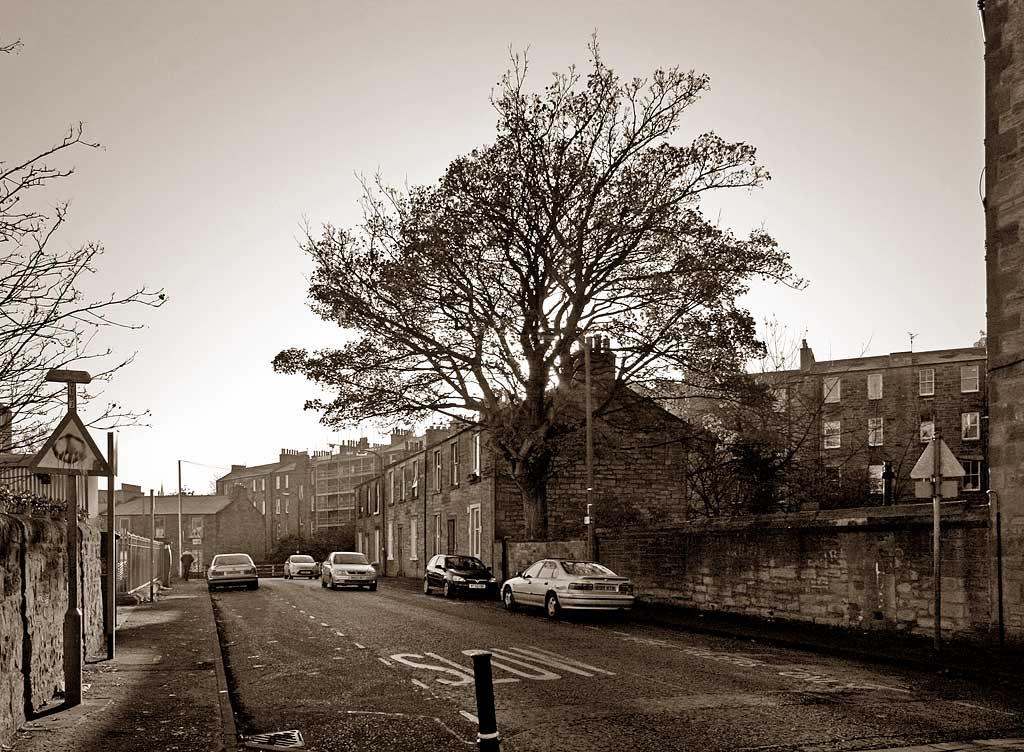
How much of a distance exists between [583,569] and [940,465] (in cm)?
1099

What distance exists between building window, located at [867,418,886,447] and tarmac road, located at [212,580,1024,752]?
4789cm

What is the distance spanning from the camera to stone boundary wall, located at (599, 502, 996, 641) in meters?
15.2

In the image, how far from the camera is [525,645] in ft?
54.5

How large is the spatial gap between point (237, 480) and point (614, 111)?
8921 cm

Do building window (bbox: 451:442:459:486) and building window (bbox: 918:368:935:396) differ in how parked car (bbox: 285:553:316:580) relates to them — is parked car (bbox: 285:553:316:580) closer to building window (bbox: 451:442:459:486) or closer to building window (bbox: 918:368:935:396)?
building window (bbox: 451:442:459:486)

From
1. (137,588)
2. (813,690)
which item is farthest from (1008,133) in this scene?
(137,588)

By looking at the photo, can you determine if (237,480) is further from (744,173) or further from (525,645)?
(525,645)

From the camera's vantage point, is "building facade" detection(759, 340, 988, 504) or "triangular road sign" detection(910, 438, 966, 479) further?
"building facade" detection(759, 340, 988, 504)

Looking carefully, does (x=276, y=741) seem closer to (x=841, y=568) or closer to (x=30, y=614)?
(x=30, y=614)

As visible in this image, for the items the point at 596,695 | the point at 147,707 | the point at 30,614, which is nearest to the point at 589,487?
the point at 596,695

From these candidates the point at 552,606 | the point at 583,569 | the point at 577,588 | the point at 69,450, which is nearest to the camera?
the point at 69,450

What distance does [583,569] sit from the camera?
23.6m

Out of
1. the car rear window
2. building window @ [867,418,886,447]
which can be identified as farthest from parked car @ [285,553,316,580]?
building window @ [867,418,886,447]

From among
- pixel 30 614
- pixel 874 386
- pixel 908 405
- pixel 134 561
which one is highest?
pixel 874 386
